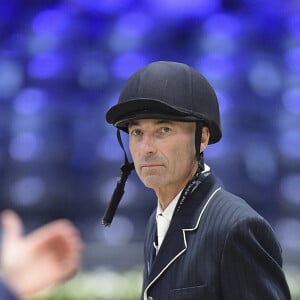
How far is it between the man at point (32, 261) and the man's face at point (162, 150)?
9.78 feet

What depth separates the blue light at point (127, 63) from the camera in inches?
235

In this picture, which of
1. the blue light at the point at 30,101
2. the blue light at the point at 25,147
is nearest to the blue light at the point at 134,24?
the blue light at the point at 30,101

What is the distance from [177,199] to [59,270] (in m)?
3.29

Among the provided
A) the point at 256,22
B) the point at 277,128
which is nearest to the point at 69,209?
the point at 277,128

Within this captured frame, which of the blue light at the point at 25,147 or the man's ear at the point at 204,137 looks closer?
the man's ear at the point at 204,137

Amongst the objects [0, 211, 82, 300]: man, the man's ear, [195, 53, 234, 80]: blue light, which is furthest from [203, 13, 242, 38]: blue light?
the man's ear

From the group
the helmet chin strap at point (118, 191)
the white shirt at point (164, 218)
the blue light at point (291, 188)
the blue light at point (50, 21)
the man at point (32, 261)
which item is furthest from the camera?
the blue light at point (50, 21)

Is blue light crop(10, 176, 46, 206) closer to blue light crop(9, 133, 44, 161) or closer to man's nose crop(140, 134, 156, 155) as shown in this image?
blue light crop(9, 133, 44, 161)

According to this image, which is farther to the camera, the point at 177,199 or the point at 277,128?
the point at 277,128

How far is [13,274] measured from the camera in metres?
4.42

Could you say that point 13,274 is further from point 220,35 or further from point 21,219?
point 220,35

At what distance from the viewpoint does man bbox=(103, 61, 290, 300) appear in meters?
1.39

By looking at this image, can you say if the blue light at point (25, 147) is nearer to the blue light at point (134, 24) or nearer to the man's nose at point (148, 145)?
the blue light at point (134, 24)

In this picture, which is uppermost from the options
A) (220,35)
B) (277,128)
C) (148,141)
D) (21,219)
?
(220,35)
